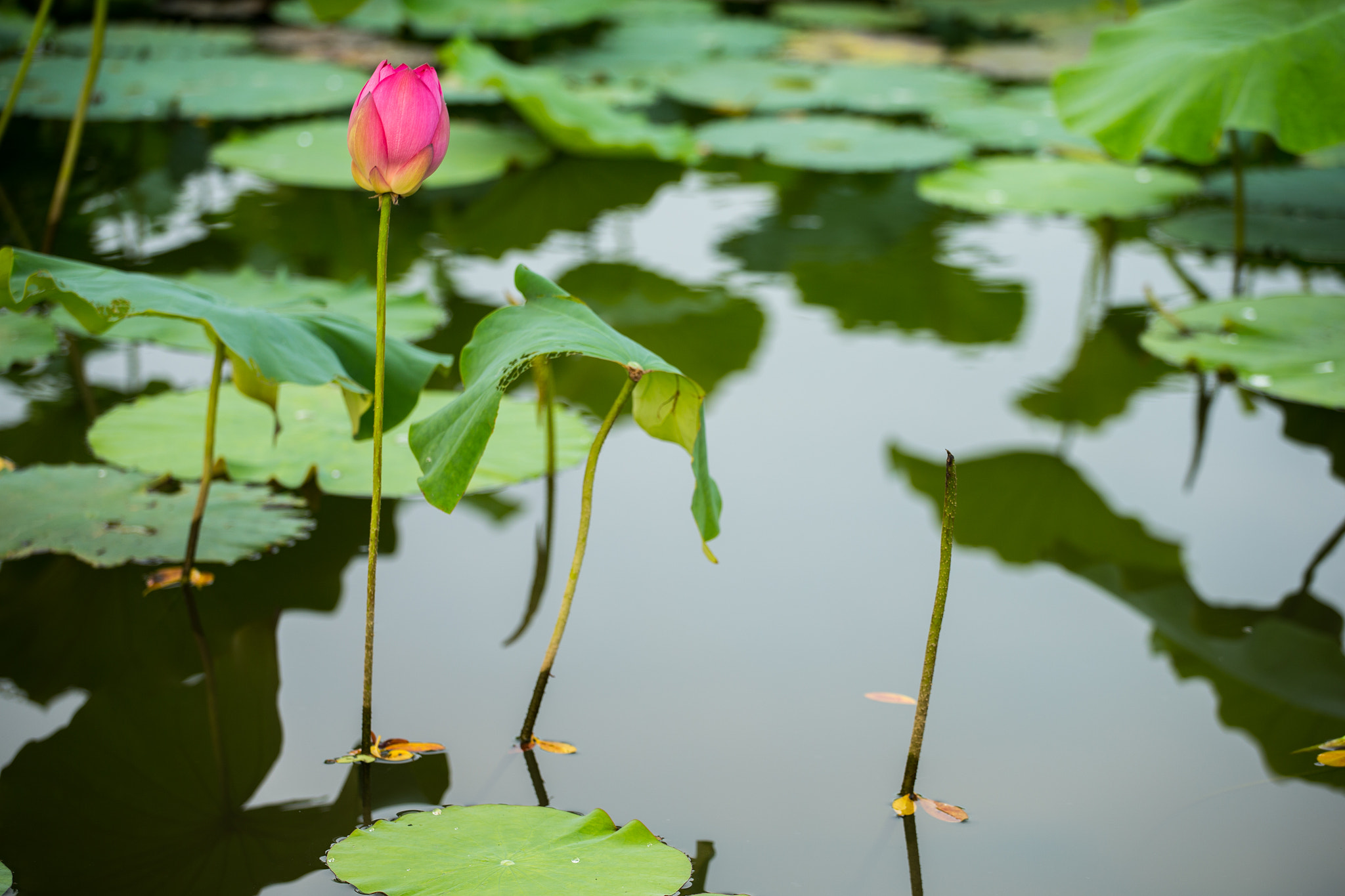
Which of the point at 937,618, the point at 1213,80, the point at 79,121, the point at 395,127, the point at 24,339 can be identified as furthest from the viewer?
the point at 79,121

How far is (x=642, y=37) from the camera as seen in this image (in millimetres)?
6059

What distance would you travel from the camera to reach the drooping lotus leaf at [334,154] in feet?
11.6

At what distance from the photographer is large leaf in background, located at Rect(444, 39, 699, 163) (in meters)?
3.43

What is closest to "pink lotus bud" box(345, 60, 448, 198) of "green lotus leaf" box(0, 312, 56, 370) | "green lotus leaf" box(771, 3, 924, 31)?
"green lotus leaf" box(0, 312, 56, 370)

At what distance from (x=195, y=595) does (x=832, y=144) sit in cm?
317

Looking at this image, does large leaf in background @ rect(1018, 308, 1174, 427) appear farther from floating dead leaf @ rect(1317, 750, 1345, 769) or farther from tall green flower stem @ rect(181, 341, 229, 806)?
tall green flower stem @ rect(181, 341, 229, 806)

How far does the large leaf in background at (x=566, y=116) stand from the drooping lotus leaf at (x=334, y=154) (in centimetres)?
18

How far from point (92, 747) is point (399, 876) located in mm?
508

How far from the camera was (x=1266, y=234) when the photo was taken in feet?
10.5

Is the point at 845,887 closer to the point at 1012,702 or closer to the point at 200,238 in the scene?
the point at 1012,702

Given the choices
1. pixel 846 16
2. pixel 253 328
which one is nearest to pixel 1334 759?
pixel 253 328

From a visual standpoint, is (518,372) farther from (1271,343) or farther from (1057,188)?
(1057,188)

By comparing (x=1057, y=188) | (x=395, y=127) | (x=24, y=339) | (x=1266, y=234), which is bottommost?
(x=24, y=339)

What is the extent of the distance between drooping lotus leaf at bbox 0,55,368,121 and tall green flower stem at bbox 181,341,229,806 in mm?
3113
